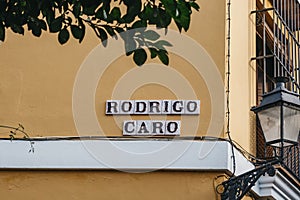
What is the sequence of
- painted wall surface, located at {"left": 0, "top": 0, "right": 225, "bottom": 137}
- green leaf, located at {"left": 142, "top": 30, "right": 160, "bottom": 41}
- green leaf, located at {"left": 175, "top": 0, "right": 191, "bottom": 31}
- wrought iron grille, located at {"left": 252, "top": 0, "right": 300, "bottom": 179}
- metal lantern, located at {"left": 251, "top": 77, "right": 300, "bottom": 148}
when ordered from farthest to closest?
wrought iron grille, located at {"left": 252, "top": 0, "right": 300, "bottom": 179}, painted wall surface, located at {"left": 0, "top": 0, "right": 225, "bottom": 137}, metal lantern, located at {"left": 251, "top": 77, "right": 300, "bottom": 148}, green leaf, located at {"left": 142, "top": 30, "right": 160, "bottom": 41}, green leaf, located at {"left": 175, "top": 0, "right": 191, "bottom": 31}

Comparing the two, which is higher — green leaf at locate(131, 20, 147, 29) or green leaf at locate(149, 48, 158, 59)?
green leaf at locate(131, 20, 147, 29)

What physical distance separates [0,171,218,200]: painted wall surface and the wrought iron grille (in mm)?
1477

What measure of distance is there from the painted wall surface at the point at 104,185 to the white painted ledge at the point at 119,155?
0.26ft

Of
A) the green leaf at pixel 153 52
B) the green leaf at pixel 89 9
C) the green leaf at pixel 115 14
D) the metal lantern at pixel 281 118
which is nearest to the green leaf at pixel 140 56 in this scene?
the green leaf at pixel 153 52

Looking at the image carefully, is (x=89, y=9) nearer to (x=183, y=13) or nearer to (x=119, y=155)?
(x=183, y=13)

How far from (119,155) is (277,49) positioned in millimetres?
3272

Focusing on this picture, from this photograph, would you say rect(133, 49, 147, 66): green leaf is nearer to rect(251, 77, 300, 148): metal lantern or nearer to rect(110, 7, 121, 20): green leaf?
rect(110, 7, 121, 20): green leaf

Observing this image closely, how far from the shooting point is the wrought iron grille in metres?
10.9

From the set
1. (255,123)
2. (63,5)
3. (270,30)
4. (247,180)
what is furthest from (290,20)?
(63,5)

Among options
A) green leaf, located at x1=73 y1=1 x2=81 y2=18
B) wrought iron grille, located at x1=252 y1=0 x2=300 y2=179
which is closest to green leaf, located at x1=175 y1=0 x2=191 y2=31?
green leaf, located at x1=73 y1=1 x2=81 y2=18

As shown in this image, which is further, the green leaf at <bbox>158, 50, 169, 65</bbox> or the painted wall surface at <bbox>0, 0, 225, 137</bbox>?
the painted wall surface at <bbox>0, 0, 225, 137</bbox>

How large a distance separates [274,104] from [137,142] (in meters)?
1.59

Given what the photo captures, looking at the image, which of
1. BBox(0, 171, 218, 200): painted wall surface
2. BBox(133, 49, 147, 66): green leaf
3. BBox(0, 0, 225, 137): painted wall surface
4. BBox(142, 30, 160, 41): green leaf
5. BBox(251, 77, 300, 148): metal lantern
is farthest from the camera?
BBox(0, 0, 225, 137): painted wall surface

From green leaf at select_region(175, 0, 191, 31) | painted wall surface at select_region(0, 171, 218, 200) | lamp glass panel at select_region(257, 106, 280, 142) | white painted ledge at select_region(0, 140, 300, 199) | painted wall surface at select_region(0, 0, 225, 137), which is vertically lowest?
painted wall surface at select_region(0, 171, 218, 200)
